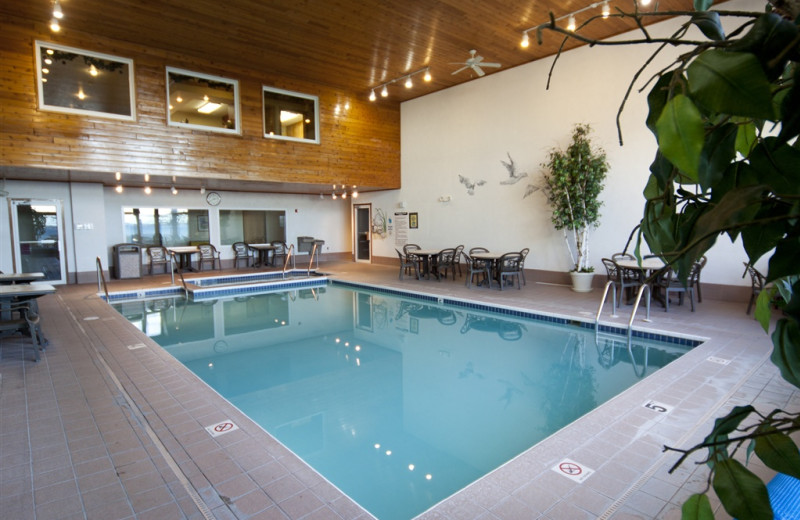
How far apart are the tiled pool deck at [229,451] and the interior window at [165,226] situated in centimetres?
767

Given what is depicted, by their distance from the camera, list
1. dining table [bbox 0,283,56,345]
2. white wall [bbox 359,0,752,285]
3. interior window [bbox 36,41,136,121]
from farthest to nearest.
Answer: white wall [bbox 359,0,752,285] → interior window [bbox 36,41,136,121] → dining table [bbox 0,283,56,345]

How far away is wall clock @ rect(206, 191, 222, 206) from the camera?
12883 millimetres

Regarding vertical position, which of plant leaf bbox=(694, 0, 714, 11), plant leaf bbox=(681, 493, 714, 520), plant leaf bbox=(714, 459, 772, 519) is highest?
plant leaf bbox=(694, 0, 714, 11)

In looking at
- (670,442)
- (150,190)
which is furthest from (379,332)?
(150,190)

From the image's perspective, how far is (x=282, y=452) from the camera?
2939 millimetres

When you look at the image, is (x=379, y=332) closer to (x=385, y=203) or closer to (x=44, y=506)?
(x=44, y=506)

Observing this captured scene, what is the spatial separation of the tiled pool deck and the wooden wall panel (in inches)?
182

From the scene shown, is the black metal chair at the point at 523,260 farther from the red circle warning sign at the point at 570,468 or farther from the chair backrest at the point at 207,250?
the chair backrest at the point at 207,250

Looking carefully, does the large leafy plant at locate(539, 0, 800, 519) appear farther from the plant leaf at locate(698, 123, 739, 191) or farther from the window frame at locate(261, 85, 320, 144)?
the window frame at locate(261, 85, 320, 144)

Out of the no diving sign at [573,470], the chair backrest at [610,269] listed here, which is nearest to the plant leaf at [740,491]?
the no diving sign at [573,470]

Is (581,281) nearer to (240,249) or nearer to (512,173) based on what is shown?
(512,173)

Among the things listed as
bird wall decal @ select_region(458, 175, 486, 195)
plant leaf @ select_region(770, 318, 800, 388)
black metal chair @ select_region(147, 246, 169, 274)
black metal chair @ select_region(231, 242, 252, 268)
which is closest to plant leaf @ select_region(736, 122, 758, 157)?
plant leaf @ select_region(770, 318, 800, 388)

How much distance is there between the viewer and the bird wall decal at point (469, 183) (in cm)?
1094

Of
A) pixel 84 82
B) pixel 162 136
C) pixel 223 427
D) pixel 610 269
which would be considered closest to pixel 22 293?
pixel 223 427
